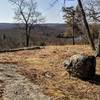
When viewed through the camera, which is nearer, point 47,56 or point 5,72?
point 5,72

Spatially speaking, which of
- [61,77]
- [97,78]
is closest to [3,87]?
[61,77]

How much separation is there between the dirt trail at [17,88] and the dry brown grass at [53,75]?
30 cm

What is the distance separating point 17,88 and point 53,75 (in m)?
2.47

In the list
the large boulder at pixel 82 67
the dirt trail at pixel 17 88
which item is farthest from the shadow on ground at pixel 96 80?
the dirt trail at pixel 17 88

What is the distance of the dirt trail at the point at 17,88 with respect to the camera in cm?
926

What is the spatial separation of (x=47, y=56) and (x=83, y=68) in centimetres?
386

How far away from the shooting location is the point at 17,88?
9953 millimetres

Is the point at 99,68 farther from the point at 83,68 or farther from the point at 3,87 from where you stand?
the point at 3,87

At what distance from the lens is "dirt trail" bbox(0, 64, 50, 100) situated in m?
9.26

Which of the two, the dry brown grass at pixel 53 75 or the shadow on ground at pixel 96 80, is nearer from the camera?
the dry brown grass at pixel 53 75

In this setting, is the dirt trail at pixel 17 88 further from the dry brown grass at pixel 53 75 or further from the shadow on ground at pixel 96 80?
the shadow on ground at pixel 96 80

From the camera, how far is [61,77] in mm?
11969

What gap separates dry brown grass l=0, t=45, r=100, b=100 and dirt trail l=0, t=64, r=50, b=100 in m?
0.30

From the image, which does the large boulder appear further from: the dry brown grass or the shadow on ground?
the dry brown grass
